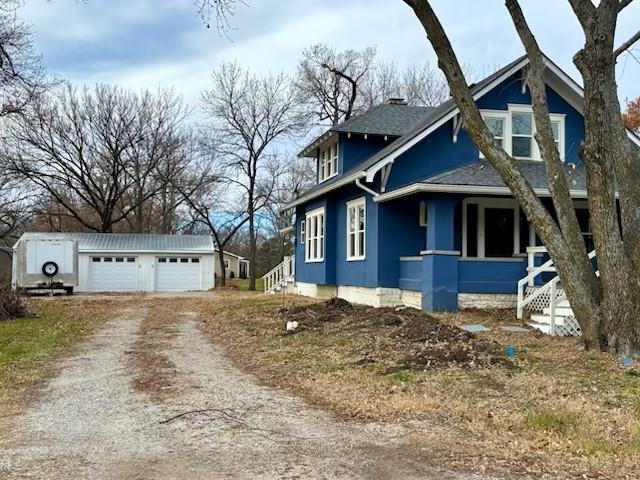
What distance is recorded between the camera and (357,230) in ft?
58.3

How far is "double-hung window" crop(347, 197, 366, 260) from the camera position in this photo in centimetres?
1752

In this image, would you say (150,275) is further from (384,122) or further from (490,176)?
(490,176)

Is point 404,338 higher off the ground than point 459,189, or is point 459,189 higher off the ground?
point 459,189

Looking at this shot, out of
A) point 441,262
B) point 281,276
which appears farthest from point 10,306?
point 281,276

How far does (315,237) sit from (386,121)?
4549 mm

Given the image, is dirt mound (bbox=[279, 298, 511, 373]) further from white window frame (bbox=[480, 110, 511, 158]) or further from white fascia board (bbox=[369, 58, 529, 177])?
white window frame (bbox=[480, 110, 511, 158])

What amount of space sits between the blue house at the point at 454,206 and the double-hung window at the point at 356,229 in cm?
3

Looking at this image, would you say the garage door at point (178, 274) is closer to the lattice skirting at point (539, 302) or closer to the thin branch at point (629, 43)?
the lattice skirting at point (539, 302)

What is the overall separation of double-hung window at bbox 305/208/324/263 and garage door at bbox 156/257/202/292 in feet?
41.5

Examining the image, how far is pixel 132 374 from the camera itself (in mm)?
8305

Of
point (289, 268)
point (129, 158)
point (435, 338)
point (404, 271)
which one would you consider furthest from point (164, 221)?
point (435, 338)

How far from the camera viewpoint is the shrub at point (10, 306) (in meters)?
16.1

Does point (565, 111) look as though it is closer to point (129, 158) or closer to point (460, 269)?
point (460, 269)

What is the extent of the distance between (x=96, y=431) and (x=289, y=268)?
70.0 ft
